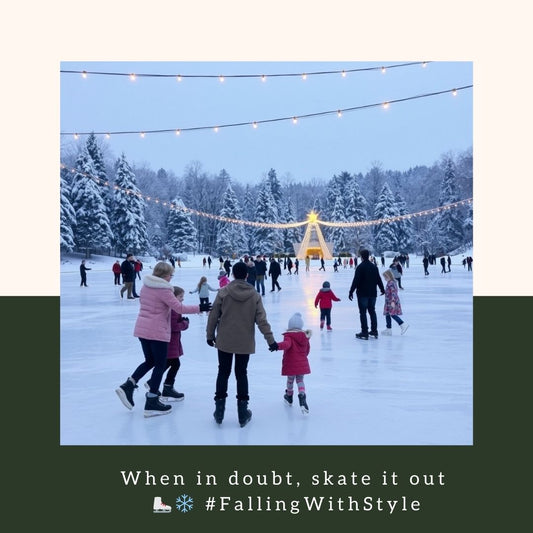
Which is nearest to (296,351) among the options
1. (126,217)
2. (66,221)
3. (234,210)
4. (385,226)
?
(66,221)

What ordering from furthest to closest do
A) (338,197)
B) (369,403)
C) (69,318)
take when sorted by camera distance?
1. (338,197)
2. (69,318)
3. (369,403)

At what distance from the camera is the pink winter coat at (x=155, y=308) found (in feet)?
15.5

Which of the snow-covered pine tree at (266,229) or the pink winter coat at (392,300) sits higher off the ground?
the snow-covered pine tree at (266,229)

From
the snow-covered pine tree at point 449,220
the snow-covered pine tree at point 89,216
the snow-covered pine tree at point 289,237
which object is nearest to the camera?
the snow-covered pine tree at point 89,216

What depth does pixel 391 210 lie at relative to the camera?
65.8 m

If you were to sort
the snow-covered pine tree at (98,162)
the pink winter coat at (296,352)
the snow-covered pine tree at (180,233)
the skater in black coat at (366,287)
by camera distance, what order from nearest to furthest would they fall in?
the pink winter coat at (296,352) → the skater in black coat at (366,287) → the snow-covered pine tree at (98,162) → the snow-covered pine tree at (180,233)

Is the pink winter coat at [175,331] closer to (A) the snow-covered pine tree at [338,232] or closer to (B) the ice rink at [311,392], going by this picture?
(B) the ice rink at [311,392]

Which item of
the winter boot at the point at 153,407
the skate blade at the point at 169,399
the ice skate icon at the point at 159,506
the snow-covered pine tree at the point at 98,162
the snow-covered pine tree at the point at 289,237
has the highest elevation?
the snow-covered pine tree at the point at 98,162

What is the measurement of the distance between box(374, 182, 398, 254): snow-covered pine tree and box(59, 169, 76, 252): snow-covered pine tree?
114 feet

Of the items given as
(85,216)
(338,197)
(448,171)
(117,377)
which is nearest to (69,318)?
(117,377)

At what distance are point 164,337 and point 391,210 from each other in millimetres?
63387

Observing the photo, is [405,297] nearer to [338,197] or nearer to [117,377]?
[117,377]

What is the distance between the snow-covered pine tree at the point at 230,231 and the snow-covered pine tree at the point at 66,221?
20257mm

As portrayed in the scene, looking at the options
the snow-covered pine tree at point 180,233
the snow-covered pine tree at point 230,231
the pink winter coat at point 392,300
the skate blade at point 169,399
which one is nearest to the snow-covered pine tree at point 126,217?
the snow-covered pine tree at point 180,233
